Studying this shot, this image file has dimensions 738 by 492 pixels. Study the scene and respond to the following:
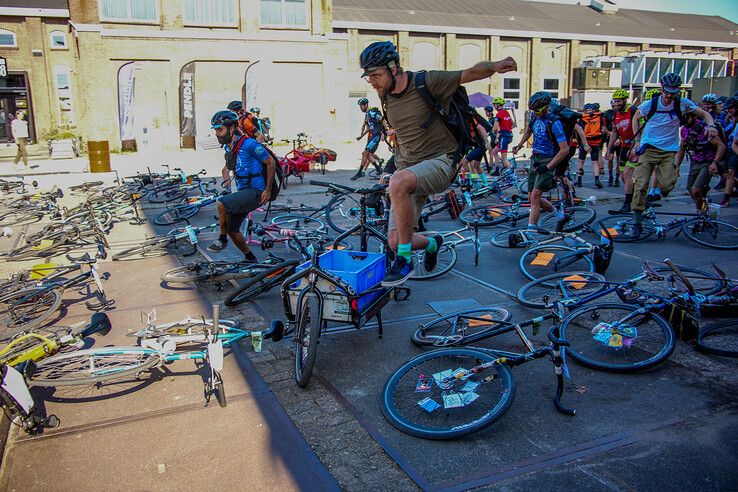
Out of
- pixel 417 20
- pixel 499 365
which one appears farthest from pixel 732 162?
pixel 417 20

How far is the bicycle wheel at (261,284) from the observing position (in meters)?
5.87

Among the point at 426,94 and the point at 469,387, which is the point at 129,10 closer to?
the point at 426,94

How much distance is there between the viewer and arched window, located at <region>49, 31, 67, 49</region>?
36688mm

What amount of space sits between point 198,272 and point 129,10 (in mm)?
27780

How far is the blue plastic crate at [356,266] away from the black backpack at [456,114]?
3.91 feet

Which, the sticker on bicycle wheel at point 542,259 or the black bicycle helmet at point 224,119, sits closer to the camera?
the sticker on bicycle wheel at point 542,259

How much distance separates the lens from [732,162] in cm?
1063

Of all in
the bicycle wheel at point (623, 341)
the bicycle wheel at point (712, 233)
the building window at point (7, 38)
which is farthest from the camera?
the building window at point (7, 38)

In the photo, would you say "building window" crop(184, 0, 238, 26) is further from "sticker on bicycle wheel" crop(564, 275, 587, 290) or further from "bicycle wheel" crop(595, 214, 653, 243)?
"sticker on bicycle wheel" crop(564, 275, 587, 290)

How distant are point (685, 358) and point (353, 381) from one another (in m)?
2.51

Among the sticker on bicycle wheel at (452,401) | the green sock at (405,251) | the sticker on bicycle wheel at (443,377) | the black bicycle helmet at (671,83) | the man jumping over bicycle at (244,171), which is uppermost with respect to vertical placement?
the black bicycle helmet at (671,83)

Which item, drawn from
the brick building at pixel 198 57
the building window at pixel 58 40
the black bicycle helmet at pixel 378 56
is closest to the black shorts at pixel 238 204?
the black bicycle helmet at pixel 378 56

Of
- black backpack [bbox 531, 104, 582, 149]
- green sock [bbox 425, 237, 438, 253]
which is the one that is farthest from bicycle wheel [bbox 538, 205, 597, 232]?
green sock [bbox 425, 237, 438, 253]

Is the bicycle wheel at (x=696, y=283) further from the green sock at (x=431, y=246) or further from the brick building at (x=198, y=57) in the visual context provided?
the brick building at (x=198, y=57)
